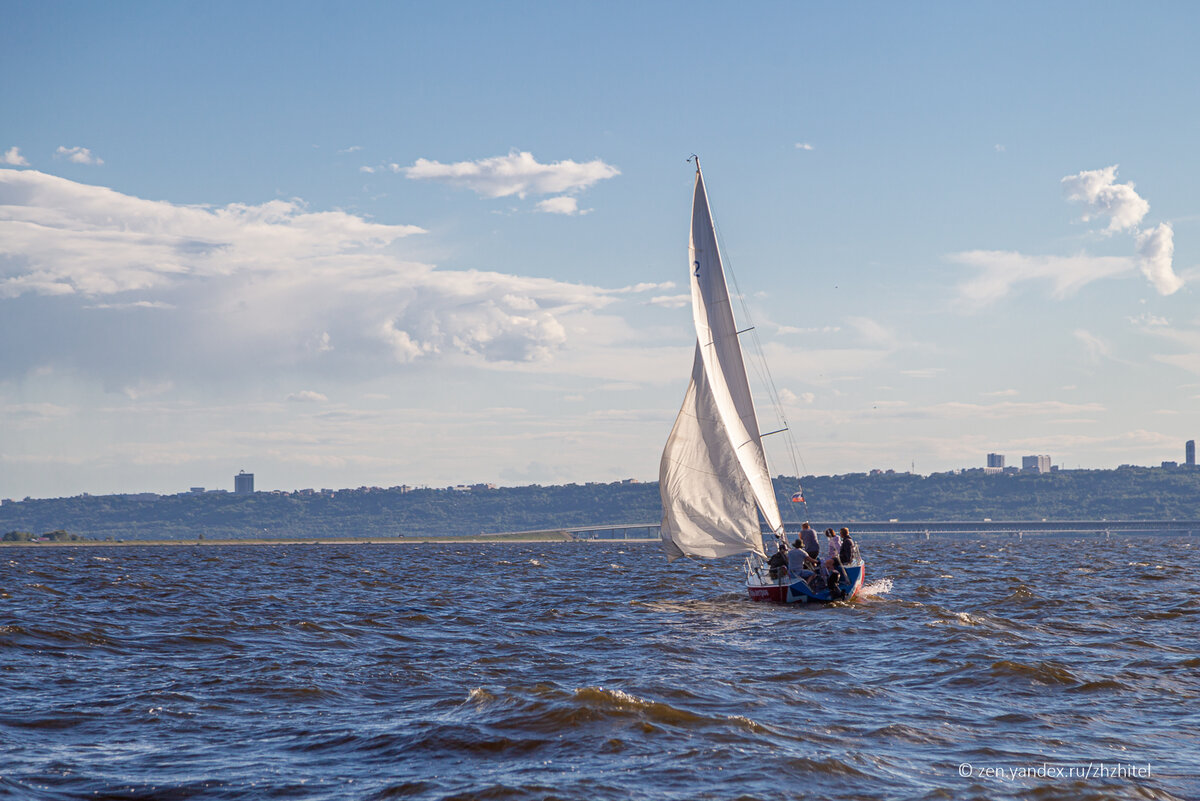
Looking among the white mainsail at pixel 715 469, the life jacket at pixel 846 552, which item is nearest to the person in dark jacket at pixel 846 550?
the life jacket at pixel 846 552

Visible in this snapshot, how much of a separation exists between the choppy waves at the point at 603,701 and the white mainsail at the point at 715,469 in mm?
2287

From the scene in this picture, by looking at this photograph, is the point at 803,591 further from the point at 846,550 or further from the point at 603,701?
the point at 603,701

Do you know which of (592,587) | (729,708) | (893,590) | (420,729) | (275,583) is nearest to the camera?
(420,729)

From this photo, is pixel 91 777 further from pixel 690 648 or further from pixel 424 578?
pixel 424 578

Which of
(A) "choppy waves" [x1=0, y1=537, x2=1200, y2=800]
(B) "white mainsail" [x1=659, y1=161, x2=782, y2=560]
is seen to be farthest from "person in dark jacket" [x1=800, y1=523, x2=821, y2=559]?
(A) "choppy waves" [x1=0, y1=537, x2=1200, y2=800]

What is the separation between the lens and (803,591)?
99.0 feet

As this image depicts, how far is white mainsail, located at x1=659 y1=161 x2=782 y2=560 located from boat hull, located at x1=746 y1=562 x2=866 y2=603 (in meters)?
1.33

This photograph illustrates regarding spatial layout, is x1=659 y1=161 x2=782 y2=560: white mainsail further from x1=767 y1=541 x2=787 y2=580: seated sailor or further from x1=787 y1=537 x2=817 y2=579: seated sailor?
x1=787 y1=537 x2=817 y2=579: seated sailor

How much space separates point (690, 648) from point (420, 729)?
8.85 m

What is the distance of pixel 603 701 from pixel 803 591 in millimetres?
16358

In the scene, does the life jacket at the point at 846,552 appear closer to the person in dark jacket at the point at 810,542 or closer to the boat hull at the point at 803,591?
the boat hull at the point at 803,591

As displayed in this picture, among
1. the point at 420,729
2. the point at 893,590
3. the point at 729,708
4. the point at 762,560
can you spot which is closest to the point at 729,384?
the point at 762,560

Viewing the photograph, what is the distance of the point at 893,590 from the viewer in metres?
37.6

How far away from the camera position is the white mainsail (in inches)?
1232
